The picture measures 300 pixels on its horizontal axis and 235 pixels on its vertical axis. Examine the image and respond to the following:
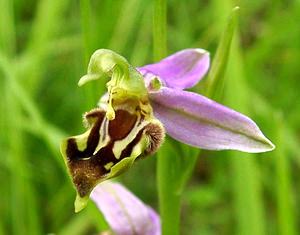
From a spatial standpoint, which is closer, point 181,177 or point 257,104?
point 181,177

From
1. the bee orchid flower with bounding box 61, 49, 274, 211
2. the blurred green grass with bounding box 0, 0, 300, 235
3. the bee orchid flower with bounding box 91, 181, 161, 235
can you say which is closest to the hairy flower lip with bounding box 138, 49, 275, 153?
the bee orchid flower with bounding box 61, 49, 274, 211

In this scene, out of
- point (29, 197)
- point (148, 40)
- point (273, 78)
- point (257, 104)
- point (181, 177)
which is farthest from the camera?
point (273, 78)

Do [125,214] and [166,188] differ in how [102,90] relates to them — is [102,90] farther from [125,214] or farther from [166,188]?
[166,188]

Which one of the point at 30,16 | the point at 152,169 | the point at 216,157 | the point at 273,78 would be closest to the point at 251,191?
the point at 216,157

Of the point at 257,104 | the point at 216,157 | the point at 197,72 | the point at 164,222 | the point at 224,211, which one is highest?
the point at 197,72

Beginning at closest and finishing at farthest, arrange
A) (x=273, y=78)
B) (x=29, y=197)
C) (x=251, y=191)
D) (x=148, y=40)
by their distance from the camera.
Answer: (x=251, y=191)
(x=29, y=197)
(x=148, y=40)
(x=273, y=78)

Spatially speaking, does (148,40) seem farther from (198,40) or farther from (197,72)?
(197,72)

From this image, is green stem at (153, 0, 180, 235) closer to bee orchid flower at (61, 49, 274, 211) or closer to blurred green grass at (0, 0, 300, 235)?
bee orchid flower at (61, 49, 274, 211)
